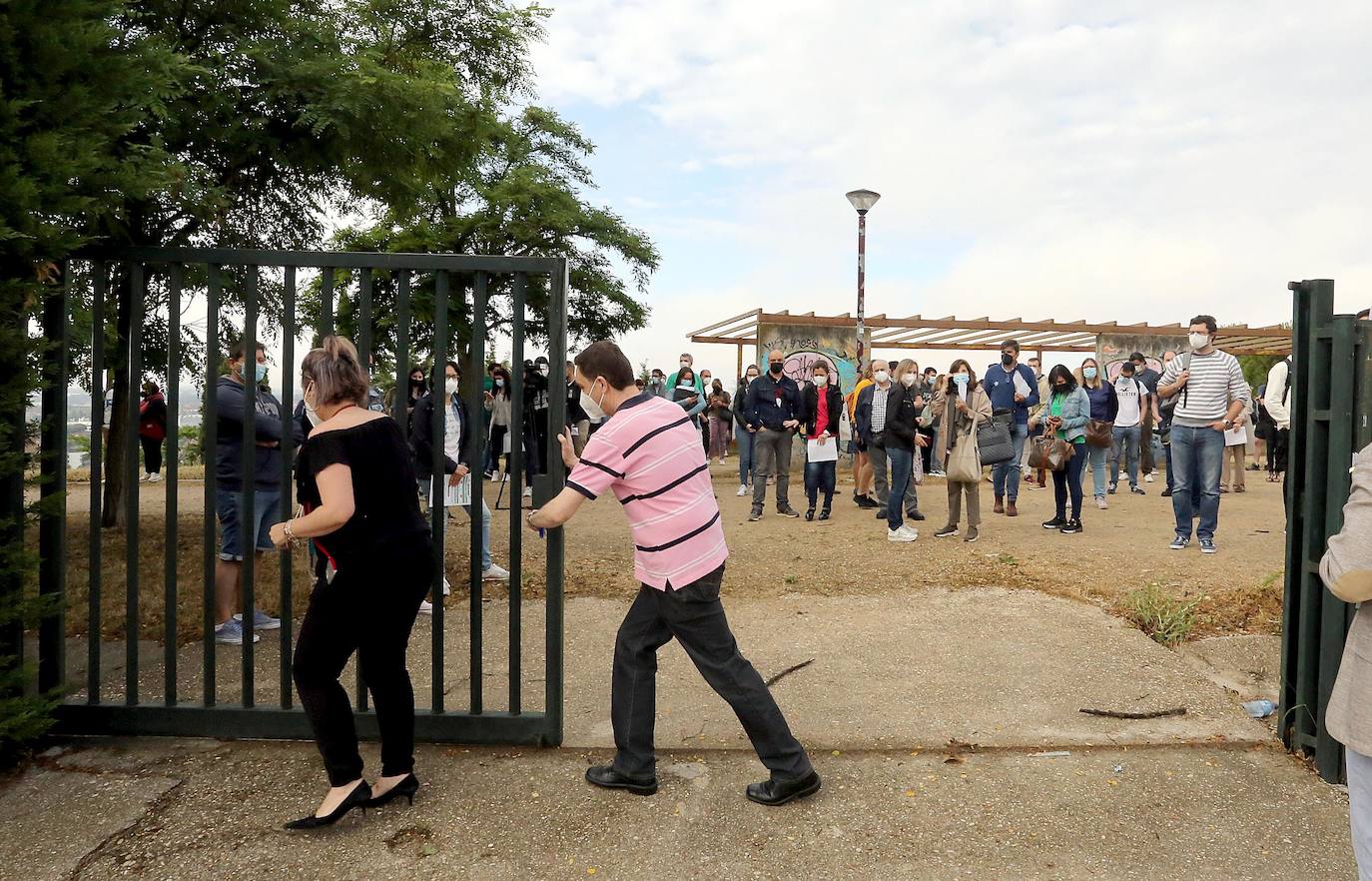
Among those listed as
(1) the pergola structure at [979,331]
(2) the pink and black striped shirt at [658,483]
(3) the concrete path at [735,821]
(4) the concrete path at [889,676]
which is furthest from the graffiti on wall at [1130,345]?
(2) the pink and black striped shirt at [658,483]

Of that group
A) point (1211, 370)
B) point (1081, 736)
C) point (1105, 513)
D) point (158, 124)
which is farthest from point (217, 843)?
point (1105, 513)

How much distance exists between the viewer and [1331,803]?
3.48 meters

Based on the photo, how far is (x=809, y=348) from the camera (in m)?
19.1

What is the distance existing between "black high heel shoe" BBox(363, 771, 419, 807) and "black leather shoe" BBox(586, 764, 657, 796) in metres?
0.62

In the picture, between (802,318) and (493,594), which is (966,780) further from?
(802,318)

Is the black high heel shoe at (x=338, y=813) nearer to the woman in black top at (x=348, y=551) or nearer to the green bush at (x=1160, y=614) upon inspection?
the woman in black top at (x=348, y=551)

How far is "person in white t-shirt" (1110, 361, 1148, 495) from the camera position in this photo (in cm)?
1259

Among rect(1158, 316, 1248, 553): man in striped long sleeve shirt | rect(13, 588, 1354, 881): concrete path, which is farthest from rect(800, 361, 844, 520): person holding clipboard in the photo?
rect(13, 588, 1354, 881): concrete path

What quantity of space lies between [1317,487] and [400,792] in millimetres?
3552

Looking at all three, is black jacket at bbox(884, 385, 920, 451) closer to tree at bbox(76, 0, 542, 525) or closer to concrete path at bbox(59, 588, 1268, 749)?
concrete path at bbox(59, 588, 1268, 749)

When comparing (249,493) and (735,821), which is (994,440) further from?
(249,493)

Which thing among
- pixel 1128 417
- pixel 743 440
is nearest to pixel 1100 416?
pixel 1128 417

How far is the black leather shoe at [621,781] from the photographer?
11.7 feet

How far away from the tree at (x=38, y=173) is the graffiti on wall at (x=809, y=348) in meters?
15.6
